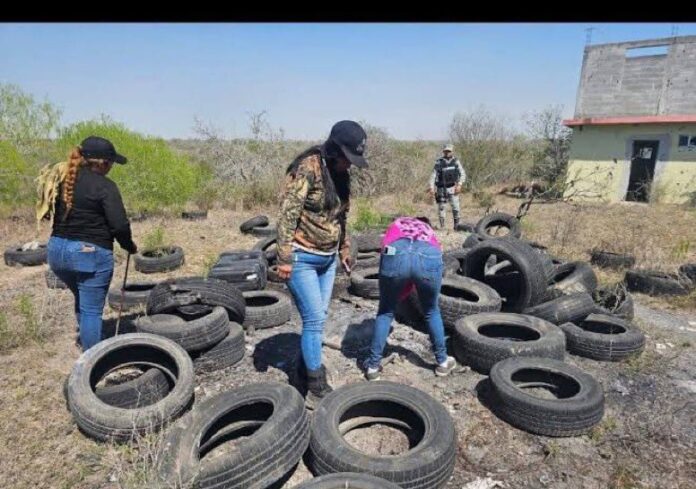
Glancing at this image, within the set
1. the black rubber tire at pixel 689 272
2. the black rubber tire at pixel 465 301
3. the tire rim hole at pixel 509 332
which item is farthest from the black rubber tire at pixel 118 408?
the black rubber tire at pixel 689 272

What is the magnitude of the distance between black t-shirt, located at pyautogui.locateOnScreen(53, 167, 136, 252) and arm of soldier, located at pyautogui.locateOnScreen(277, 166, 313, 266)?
4.64 ft

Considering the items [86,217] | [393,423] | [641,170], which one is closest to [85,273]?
[86,217]

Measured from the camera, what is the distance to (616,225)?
41.3 ft

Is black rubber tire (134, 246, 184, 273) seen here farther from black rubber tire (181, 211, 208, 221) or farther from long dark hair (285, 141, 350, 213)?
long dark hair (285, 141, 350, 213)

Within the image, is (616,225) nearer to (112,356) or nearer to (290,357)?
(290,357)

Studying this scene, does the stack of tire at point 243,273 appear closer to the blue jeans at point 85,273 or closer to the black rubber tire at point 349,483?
the blue jeans at point 85,273

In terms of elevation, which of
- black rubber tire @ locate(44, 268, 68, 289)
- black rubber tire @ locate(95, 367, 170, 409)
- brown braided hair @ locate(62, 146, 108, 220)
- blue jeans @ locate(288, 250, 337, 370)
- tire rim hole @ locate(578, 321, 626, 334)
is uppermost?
brown braided hair @ locate(62, 146, 108, 220)

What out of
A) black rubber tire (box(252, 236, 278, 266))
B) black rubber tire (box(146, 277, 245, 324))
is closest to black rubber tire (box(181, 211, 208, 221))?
black rubber tire (box(252, 236, 278, 266))

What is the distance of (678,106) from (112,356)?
20.0 metres

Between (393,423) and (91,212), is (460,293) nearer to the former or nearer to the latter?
(393,423)

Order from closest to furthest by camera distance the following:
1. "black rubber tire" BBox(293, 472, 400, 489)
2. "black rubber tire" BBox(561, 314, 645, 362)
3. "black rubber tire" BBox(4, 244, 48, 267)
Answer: "black rubber tire" BBox(293, 472, 400, 489) → "black rubber tire" BBox(561, 314, 645, 362) → "black rubber tire" BBox(4, 244, 48, 267)

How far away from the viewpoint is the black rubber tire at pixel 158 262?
25.1 feet

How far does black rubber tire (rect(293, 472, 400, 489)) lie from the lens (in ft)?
7.99
